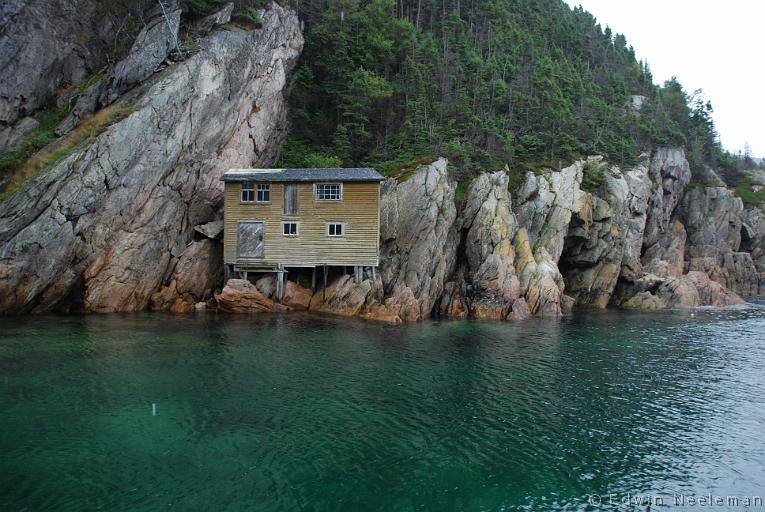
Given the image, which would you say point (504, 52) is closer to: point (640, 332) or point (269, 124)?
point (269, 124)

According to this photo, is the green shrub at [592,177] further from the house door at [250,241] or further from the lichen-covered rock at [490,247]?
the house door at [250,241]

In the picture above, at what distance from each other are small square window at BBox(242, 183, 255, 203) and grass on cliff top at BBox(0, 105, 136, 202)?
9.74 m

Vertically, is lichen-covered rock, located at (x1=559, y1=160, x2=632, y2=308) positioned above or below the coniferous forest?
below

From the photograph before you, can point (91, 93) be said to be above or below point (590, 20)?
below

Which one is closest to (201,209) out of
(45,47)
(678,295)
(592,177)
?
(45,47)

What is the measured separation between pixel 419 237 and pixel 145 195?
71.1 feet

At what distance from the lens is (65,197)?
34.6 metres

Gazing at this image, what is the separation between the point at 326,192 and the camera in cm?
4094

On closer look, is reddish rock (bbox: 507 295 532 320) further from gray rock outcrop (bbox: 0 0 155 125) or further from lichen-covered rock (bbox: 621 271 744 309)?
gray rock outcrop (bbox: 0 0 155 125)

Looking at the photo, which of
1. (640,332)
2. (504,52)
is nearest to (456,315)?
(640,332)

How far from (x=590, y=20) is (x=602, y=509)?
123562 mm

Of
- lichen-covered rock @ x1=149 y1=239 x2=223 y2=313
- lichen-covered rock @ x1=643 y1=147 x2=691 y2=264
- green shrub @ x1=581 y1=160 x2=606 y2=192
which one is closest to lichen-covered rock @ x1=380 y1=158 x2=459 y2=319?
lichen-covered rock @ x1=149 y1=239 x2=223 y2=313

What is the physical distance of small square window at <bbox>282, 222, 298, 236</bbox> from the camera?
4131 centimetres

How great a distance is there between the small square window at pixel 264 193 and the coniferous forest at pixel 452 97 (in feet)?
30.9
